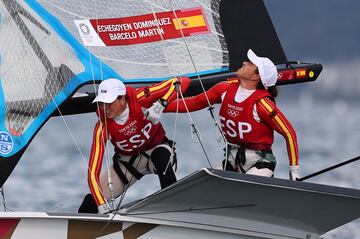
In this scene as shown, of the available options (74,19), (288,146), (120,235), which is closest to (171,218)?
(120,235)

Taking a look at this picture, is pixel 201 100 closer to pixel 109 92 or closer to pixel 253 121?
pixel 253 121

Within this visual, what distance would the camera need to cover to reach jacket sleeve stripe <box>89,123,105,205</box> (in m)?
5.60

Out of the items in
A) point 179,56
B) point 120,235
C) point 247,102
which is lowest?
point 120,235

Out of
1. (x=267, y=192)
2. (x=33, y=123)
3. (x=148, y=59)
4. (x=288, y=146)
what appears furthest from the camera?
(x=148, y=59)

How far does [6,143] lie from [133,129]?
67 cm

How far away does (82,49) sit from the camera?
259 inches

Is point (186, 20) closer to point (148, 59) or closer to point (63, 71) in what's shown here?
point (148, 59)

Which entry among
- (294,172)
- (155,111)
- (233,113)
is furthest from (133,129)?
(294,172)

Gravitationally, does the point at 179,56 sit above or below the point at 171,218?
above

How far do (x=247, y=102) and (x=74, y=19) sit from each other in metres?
1.28

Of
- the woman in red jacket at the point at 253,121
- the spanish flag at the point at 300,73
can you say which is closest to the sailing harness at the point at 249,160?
the woman in red jacket at the point at 253,121

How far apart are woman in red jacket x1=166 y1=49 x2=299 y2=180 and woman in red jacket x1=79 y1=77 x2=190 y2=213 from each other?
272mm

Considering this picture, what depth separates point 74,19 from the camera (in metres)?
6.57

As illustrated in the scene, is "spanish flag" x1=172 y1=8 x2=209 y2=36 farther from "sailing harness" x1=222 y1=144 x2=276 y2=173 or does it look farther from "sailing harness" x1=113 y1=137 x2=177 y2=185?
"sailing harness" x1=222 y1=144 x2=276 y2=173
